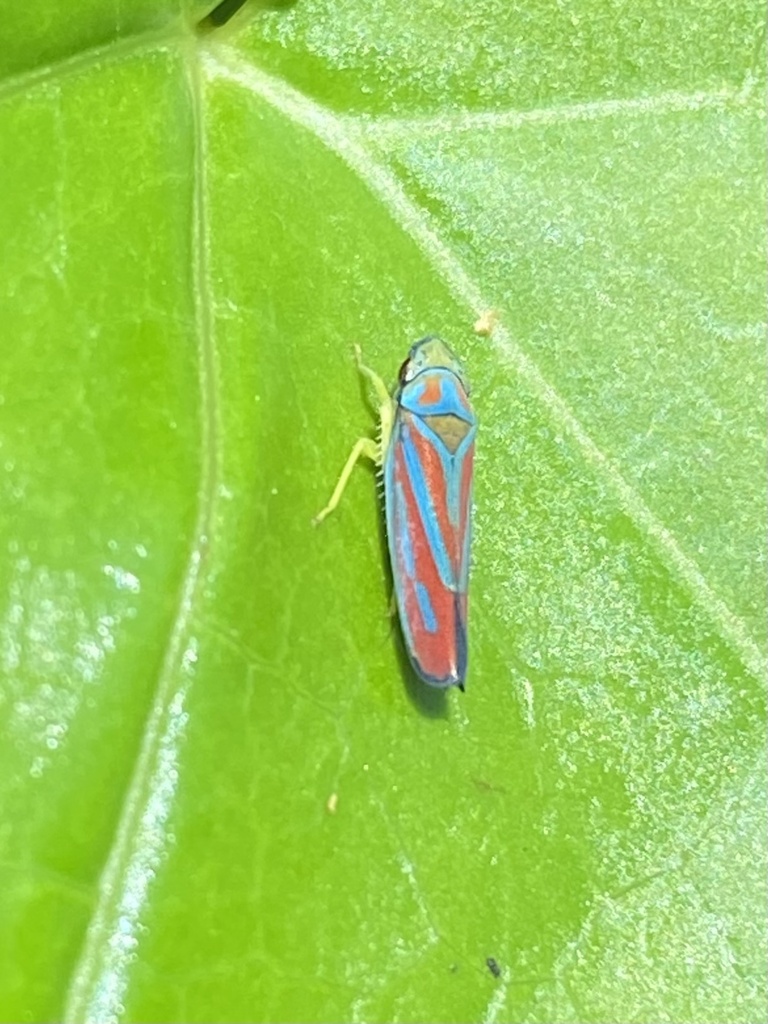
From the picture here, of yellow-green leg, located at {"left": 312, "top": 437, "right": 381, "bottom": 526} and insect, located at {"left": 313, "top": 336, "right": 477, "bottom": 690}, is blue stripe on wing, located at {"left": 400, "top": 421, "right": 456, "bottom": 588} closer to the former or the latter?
insect, located at {"left": 313, "top": 336, "right": 477, "bottom": 690}

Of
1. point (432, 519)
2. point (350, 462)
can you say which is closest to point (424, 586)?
point (432, 519)

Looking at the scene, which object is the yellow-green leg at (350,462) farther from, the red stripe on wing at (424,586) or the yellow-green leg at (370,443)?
the red stripe on wing at (424,586)

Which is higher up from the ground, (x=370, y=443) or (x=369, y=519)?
(x=370, y=443)

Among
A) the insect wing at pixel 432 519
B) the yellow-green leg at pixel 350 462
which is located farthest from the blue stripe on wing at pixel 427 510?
the yellow-green leg at pixel 350 462

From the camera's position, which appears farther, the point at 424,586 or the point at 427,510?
the point at 427,510

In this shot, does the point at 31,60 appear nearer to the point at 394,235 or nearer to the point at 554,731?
the point at 394,235

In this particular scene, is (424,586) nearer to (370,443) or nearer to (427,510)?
(427,510)

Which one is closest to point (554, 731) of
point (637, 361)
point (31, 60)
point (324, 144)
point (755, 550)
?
point (755, 550)

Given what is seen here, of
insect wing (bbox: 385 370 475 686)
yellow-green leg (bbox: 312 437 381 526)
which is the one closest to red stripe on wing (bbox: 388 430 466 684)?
insect wing (bbox: 385 370 475 686)
